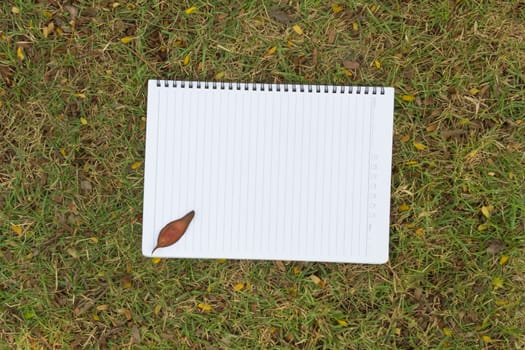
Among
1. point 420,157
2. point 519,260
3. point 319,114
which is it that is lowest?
point 519,260

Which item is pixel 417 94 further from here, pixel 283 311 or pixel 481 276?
pixel 283 311

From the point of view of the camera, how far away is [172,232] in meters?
1.32

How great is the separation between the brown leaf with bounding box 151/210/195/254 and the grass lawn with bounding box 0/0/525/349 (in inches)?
2.8

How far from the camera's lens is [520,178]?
1344 mm

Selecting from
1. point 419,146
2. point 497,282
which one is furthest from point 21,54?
point 497,282

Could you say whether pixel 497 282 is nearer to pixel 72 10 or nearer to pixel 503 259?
pixel 503 259

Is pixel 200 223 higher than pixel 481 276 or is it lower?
higher

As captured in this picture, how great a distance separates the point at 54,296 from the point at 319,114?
3.16 feet

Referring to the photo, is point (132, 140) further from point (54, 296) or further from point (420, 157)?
point (420, 157)

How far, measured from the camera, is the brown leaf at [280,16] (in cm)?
135

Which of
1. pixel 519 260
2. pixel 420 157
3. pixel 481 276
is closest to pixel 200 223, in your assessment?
pixel 420 157

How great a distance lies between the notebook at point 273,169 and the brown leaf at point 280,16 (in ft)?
0.64

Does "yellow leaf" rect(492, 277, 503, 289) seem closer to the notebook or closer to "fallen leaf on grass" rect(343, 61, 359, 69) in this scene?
the notebook

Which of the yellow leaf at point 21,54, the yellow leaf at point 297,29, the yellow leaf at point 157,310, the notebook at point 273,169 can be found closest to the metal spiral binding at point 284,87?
the notebook at point 273,169
